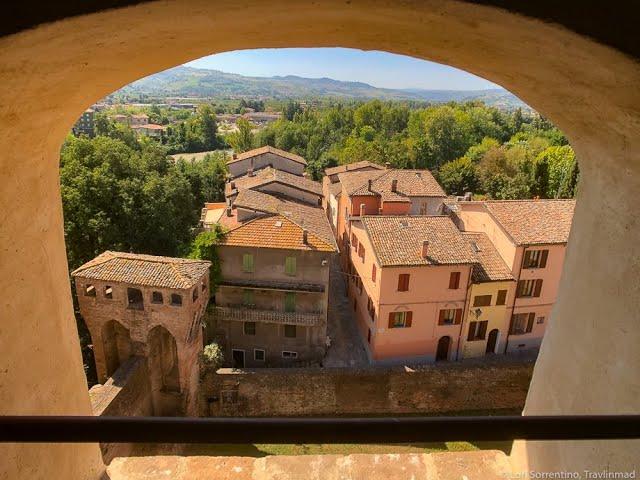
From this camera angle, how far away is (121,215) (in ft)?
58.9

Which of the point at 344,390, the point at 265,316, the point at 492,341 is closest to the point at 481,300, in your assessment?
the point at 492,341

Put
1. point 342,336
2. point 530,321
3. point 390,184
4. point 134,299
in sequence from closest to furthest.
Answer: point 134,299
point 530,321
point 342,336
point 390,184

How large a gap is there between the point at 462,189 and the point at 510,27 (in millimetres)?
38747

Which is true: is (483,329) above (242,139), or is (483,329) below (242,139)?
above

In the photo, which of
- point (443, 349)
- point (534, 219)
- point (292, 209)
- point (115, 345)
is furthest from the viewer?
point (292, 209)

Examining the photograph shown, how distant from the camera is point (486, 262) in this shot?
18.0 meters

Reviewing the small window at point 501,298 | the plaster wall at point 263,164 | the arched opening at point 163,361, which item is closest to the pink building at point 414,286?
the small window at point 501,298

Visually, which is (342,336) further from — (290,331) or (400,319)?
(400,319)

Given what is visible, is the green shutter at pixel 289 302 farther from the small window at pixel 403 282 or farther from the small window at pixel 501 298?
the small window at pixel 501 298

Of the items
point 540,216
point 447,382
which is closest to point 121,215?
point 447,382

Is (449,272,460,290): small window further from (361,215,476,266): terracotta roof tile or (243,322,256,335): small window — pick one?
(243,322,256,335): small window

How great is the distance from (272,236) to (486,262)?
8.49 meters

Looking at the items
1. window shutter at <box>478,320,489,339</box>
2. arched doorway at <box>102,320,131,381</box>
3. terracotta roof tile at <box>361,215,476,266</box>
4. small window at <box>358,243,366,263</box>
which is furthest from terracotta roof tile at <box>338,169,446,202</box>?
arched doorway at <box>102,320,131,381</box>

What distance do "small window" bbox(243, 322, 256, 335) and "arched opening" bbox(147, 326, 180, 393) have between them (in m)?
4.03
